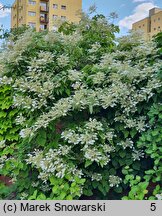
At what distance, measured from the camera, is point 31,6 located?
952 inches

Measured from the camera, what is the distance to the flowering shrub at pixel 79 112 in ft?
7.39

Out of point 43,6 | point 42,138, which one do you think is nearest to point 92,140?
point 42,138

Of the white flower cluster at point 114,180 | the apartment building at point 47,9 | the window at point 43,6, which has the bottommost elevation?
the white flower cluster at point 114,180

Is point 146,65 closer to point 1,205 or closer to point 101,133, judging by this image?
point 101,133

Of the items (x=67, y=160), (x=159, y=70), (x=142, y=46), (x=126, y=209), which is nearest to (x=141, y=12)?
(x=142, y=46)

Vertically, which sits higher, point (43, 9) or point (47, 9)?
point (47, 9)

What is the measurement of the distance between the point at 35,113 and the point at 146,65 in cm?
107

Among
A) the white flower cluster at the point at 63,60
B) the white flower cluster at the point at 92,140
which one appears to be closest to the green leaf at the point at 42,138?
the white flower cluster at the point at 92,140

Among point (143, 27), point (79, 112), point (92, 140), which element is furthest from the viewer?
point (143, 27)

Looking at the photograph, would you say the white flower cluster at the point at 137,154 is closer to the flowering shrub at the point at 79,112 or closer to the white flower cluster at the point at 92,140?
the flowering shrub at the point at 79,112

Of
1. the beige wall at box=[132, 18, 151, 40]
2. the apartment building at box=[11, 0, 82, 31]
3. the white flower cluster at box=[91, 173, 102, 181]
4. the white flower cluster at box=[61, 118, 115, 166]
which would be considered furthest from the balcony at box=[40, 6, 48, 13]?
the white flower cluster at box=[91, 173, 102, 181]

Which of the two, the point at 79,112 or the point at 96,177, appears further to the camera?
the point at 79,112

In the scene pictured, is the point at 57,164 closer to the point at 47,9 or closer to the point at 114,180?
the point at 114,180

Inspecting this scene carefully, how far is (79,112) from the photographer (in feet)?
8.11
